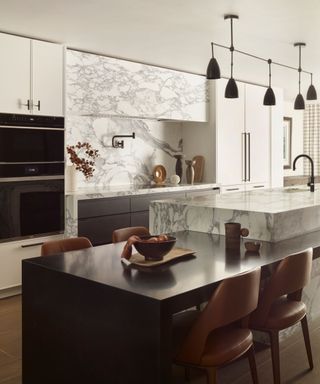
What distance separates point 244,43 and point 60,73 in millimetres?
1793

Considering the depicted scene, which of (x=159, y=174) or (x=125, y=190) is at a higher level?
(x=159, y=174)

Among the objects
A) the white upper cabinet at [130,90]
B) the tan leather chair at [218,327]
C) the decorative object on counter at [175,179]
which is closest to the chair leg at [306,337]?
the tan leather chair at [218,327]

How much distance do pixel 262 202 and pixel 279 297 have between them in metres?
1.20

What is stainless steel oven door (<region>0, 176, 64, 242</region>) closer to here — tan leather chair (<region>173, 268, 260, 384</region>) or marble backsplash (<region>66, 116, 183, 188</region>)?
marble backsplash (<region>66, 116, 183, 188</region>)

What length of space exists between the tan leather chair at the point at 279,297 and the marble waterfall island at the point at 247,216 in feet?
1.57

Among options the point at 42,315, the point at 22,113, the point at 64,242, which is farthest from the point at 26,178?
the point at 42,315

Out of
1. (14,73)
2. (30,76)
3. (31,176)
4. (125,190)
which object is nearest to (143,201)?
(125,190)

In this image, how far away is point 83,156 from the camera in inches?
213

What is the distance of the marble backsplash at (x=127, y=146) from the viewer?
542cm

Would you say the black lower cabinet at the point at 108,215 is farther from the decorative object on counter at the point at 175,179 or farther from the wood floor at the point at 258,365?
the wood floor at the point at 258,365

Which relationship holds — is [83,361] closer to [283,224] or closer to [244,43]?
[283,224]

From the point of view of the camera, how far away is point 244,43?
4.57 meters

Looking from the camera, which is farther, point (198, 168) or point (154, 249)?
point (198, 168)

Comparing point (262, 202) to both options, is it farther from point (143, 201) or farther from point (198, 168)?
point (198, 168)
